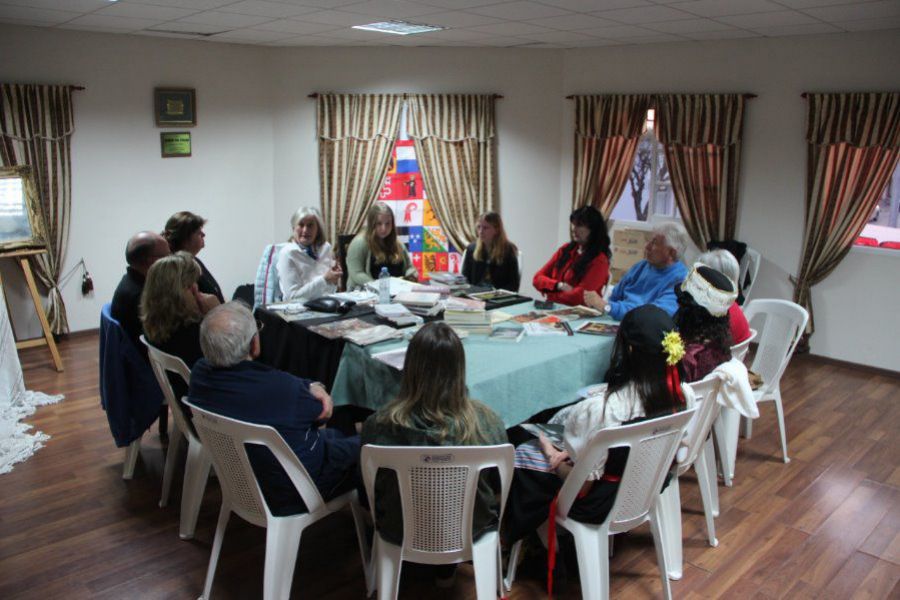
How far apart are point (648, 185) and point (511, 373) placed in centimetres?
420

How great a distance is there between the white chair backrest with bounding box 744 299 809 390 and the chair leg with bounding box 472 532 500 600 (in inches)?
89.2

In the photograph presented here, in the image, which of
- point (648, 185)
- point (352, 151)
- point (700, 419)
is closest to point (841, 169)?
point (648, 185)

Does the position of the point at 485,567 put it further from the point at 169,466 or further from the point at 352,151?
the point at 352,151

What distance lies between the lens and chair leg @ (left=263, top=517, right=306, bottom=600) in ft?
8.29

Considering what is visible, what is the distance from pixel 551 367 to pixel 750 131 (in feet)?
12.3

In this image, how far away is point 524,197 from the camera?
7.14 meters

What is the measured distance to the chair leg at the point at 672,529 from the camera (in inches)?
117

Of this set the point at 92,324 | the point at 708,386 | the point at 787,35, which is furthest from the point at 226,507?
the point at 787,35

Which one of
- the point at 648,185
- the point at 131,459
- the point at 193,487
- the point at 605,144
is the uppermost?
the point at 605,144

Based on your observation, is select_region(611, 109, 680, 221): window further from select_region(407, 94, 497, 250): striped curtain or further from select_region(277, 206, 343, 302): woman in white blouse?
select_region(277, 206, 343, 302): woman in white blouse

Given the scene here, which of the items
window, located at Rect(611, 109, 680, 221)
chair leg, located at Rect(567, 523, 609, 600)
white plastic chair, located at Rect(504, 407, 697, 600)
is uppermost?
window, located at Rect(611, 109, 680, 221)

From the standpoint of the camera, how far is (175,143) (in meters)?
6.66

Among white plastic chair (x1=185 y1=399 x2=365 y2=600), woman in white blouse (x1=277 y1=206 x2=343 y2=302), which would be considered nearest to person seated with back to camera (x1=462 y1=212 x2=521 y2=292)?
woman in white blouse (x1=277 y1=206 x2=343 y2=302)

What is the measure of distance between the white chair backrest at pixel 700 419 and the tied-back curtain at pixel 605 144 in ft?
13.2
